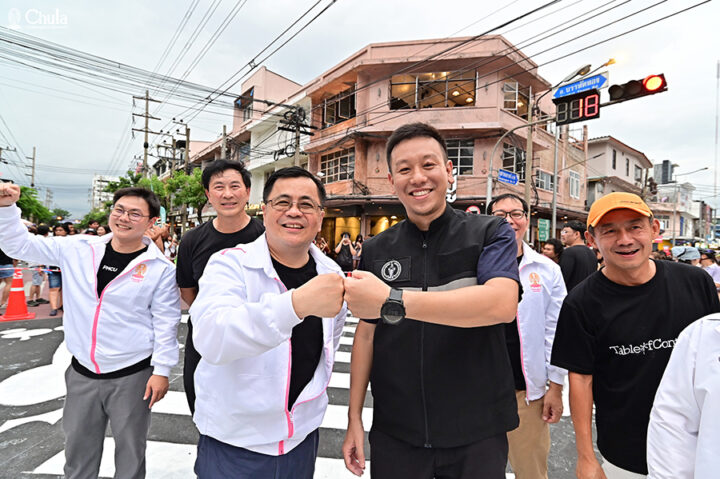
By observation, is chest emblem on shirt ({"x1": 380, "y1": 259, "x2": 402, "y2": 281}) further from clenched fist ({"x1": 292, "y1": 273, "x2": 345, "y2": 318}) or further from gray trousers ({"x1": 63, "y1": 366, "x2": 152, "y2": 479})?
gray trousers ({"x1": 63, "y1": 366, "x2": 152, "y2": 479})

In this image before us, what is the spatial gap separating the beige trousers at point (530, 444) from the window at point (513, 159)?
57.2ft

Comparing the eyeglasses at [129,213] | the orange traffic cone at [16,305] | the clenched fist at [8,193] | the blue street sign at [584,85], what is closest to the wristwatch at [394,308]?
the eyeglasses at [129,213]

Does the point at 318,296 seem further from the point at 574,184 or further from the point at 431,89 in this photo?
the point at 574,184

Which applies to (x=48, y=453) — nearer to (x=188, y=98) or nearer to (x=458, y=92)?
(x=188, y=98)

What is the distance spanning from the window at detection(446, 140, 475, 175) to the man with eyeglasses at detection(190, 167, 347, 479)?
1674cm

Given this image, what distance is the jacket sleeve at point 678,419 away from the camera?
1.20 metres

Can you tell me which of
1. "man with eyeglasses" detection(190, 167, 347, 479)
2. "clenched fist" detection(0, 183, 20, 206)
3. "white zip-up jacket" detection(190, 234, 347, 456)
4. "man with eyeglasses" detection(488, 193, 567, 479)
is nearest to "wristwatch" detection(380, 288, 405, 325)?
"man with eyeglasses" detection(190, 167, 347, 479)

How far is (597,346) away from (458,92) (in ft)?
61.6

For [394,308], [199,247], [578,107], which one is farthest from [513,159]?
[394,308]

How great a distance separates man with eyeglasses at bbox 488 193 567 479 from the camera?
2.34 metres

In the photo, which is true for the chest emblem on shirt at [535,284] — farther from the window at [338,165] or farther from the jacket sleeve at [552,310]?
the window at [338,165]

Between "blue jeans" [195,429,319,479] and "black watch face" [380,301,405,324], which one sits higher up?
"black watch face" [380,301,405,324]

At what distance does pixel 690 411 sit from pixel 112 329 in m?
2.98

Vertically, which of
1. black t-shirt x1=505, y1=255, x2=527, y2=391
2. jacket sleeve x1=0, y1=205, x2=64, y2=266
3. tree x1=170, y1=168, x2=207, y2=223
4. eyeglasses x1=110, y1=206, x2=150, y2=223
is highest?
tree x1=170, y1=168, x2=207, y2=223
